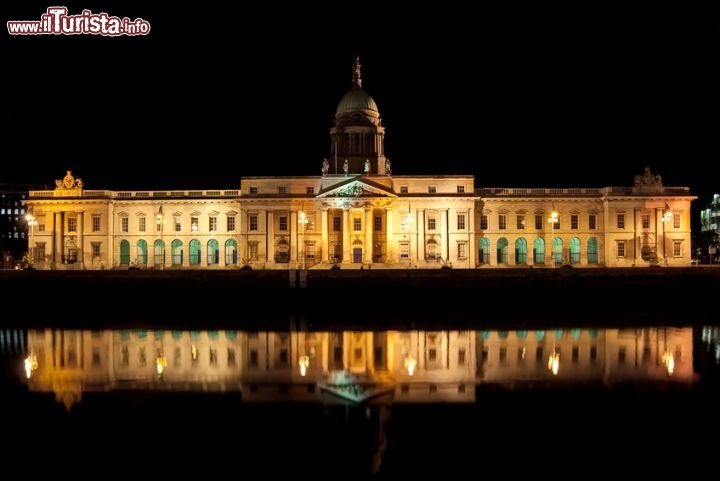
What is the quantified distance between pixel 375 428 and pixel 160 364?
42.1 ft

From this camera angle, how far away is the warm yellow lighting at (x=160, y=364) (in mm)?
28609

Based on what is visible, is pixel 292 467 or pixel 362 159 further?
pixel 362 159

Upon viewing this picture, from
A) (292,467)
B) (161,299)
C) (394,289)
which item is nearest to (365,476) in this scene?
(292,467)

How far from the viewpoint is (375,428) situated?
65.8ft

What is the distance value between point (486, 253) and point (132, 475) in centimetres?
6610

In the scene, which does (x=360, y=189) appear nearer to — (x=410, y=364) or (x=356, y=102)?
(x=356, y=102)

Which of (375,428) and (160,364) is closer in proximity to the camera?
(375,428)

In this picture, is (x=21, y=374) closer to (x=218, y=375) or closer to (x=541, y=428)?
(x=218, y=375)

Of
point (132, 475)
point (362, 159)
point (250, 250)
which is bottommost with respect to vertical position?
point (132, 475)

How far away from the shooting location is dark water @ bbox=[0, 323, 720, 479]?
1753 centimetres

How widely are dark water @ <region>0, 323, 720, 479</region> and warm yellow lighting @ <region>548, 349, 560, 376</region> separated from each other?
0.33 m

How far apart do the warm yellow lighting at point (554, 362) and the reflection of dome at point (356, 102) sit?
55100 millimetres

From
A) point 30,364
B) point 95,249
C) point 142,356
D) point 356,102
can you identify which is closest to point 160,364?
point 142,356

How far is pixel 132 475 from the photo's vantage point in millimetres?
17141
